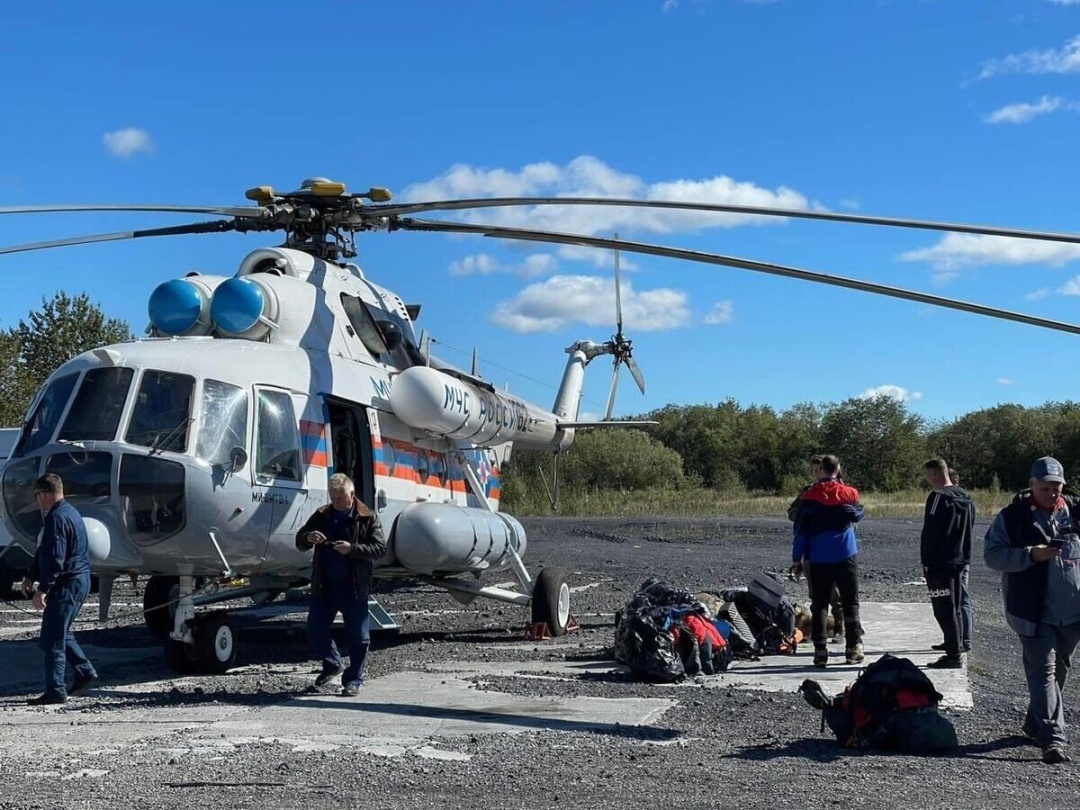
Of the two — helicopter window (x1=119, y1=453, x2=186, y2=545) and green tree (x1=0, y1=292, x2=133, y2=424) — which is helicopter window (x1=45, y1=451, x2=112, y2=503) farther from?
green tree (x1=0, y1=292, x2=133, y2=424)

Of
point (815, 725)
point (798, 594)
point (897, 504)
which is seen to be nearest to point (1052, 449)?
point (897, 504)

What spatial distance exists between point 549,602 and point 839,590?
134 inches

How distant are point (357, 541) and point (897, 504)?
4407 centimetres

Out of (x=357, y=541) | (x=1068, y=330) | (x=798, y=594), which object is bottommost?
(x=798, y=594)

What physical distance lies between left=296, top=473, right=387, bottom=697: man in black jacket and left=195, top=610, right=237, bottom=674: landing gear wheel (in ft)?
4.19

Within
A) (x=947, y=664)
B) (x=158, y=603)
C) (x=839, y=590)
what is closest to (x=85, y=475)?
(x=158, y=603)

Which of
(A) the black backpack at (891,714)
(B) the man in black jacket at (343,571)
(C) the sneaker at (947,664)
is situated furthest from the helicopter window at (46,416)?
(C) the sneaker at (947,664)

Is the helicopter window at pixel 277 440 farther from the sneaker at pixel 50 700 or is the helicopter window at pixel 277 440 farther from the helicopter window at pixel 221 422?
the sneaker at pixel 50 700

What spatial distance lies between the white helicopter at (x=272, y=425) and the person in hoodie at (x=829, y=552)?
2.07m

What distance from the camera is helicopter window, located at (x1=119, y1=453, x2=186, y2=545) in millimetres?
9305

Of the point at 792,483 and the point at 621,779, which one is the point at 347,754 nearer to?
the point at 621,779

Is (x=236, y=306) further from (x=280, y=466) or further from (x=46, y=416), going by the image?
(x=46, y=416)

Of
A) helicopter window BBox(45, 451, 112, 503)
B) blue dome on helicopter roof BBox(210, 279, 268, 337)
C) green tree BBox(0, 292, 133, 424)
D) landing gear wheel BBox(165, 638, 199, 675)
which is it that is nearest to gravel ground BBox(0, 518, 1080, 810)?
landing gear wheel BBox(165, 638, 199, 675)

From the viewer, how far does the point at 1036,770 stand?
6668mm
